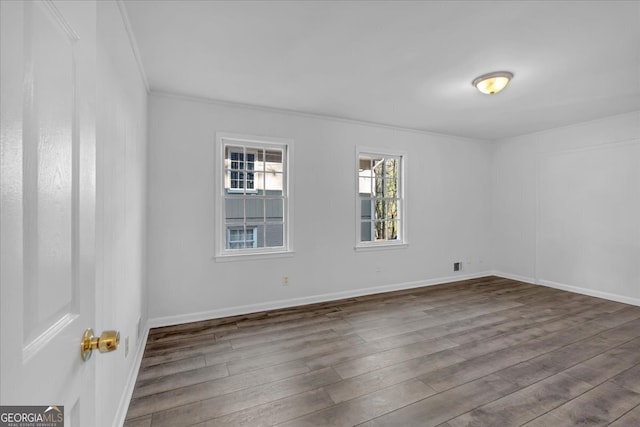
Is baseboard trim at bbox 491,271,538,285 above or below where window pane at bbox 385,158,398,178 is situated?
below

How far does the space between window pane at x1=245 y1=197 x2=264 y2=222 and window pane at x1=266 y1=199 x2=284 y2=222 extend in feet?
0.40

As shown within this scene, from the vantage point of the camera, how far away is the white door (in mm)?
443

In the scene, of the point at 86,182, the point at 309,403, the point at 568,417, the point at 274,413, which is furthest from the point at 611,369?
the point at 86,182

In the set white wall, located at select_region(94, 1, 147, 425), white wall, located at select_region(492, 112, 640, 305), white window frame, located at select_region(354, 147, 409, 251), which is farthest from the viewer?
white window frame, located at select_region(354, 147, 409, 251)

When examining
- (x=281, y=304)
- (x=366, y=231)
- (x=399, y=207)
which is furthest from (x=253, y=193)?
(x=399, y=207)

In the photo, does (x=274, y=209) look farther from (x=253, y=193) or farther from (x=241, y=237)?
(x=241, y=237)

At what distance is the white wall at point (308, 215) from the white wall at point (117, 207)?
2.26 feet

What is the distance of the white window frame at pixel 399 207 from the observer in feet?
14.7

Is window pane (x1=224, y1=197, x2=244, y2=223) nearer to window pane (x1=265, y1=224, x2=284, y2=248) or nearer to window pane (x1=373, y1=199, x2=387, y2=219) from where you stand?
window pane (x1=265, y1=224, x2=284, y2=248)

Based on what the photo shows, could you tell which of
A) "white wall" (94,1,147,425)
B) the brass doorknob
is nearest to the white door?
the brass doorknob

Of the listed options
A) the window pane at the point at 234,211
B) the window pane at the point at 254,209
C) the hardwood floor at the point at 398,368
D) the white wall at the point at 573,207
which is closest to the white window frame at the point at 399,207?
the hardwood floor at the point at 398,368

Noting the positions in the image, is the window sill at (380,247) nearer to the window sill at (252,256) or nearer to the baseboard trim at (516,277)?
the window sill at (252,256)

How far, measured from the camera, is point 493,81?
292cm

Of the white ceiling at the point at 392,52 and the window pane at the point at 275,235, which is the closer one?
the white ceiling at the point at 392,52
